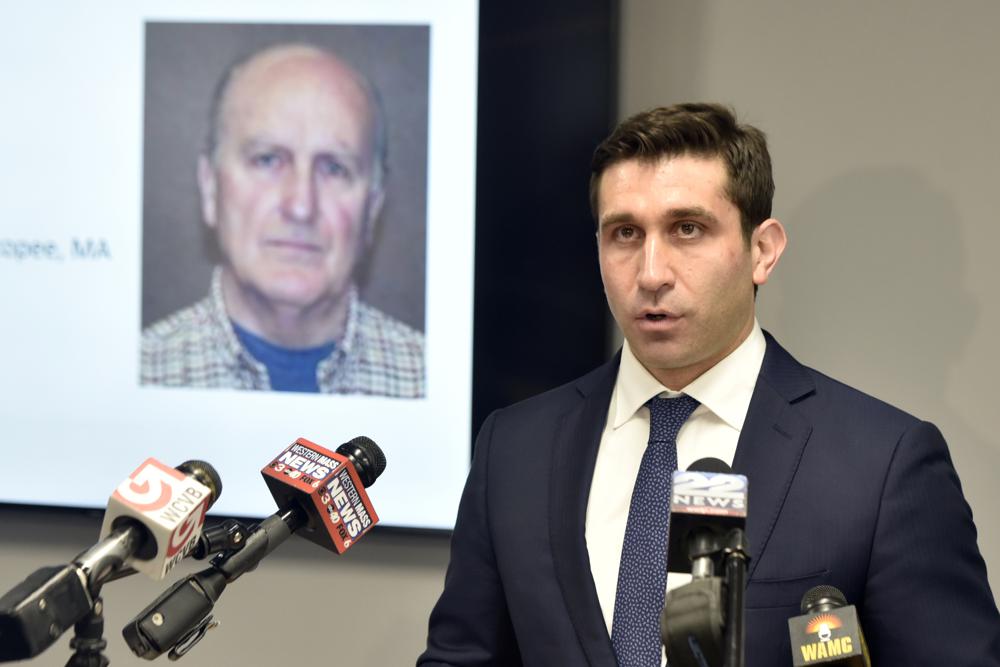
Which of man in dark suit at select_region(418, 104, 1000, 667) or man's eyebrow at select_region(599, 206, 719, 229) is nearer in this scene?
man in dark suit at select_region(418, 104, 1000, 667)

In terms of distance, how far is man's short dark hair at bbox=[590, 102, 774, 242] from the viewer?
1.69 metres

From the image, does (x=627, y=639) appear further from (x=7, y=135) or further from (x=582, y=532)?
(x=7, y=135)

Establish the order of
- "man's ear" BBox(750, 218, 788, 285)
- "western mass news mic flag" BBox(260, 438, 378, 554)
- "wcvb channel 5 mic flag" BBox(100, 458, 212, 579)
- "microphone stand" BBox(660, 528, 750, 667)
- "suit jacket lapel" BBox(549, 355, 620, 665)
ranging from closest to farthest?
"microphone stand" BBox(660, 528, 750, 667), "wcvb channel 5 mic flag" BBox(100, 458, 212, 579), "western mass news mic flag" BBox(260, 438, 378, 554), "suit jacket lapel" BBox(549, 355, 620, 665), "man's ear" BBox(750, 218, 788, 285)

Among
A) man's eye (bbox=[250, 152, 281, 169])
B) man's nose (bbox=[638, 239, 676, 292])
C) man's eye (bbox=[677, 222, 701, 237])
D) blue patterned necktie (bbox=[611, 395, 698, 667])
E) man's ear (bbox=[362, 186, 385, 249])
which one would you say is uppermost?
A: man's eye (bbox=[250, 152, 281, 169])

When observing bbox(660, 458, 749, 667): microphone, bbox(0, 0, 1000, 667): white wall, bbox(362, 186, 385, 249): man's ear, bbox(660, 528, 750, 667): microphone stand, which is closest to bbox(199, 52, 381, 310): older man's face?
bbox(362, 186, 385, 249): man's ear

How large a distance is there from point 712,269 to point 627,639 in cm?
58

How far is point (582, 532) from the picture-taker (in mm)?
1695

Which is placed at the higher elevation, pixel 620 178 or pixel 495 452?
pixel 620 178

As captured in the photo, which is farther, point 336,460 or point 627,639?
point 627,639

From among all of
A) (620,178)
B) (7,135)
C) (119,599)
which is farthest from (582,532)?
(7,135)

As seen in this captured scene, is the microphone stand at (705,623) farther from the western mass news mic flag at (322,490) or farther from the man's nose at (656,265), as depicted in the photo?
the man's nose at (656,265)

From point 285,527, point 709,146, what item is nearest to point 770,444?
point 709,146

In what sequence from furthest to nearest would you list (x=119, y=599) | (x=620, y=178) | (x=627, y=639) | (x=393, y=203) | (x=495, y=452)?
(x=119, y=599)
(x=393, y=203)
(x=495, y=452)
(x=620, y=178)
(x=627, y=639)

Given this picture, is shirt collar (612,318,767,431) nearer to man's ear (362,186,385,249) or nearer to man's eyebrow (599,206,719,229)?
man's eyebrow (599,206,719,229)
